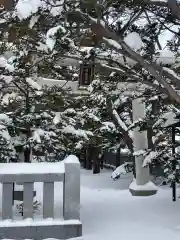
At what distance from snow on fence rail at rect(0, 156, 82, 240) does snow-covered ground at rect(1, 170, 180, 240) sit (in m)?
0.32

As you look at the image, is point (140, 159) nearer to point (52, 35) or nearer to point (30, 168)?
point (30, 168)

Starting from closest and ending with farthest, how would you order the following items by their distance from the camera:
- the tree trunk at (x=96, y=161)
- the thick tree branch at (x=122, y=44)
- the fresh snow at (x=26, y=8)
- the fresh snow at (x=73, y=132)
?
the fresh snow at (x=26, y=8) → the thick tree branch at (x=122, y=44) → the fresh snow at (x=73, y=132) → the tree trunk at (x=96, y=161)

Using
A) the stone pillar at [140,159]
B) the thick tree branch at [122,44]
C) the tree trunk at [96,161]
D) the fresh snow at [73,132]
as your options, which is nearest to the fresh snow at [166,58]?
the fresh snow at [73,132]

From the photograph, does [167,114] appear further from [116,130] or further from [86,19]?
[116,130]

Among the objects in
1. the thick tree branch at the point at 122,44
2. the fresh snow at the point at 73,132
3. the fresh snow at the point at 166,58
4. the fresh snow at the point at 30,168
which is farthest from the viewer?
the fresh snow at the point at 73,132

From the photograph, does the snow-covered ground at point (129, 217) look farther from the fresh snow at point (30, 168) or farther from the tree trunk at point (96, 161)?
the tree trunk at point (96, 161)

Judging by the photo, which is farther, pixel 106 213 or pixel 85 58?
pixel 106 213

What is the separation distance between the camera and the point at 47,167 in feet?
18.0

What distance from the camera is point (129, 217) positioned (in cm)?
673

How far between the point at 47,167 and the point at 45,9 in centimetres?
223

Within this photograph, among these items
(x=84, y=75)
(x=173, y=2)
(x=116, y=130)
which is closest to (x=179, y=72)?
(x=84, y=75)

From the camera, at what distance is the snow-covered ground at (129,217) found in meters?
5.52

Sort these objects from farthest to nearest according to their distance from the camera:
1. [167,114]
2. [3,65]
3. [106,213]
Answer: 1. [167,114]
2. [106,213]
3. [3,65]

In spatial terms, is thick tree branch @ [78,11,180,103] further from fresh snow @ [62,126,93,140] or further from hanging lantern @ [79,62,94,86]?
fresh snow @ [62,126,93,140]
